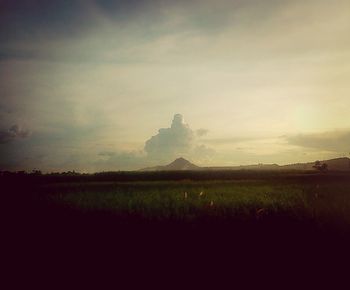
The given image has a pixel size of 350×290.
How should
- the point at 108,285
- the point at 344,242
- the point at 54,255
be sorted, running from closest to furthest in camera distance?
the point at 108,285
the point at 54,255
the point at 344,242

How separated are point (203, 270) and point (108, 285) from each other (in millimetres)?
3296

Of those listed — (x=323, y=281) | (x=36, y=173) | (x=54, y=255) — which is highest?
(x=36, y=173)

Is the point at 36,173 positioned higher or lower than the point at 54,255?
higher

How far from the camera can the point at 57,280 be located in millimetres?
11414

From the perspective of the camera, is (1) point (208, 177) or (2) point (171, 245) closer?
(2) point (171, 245)

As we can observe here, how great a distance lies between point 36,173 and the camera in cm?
6956

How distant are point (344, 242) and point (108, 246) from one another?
9.82 meters

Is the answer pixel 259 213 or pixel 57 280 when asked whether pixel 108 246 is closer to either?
pixel 57 280

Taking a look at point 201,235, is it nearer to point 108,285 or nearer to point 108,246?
point 108,246

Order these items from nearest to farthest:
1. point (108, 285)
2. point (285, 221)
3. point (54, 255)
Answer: point (108, 285)
point (54, 255)
point (285, 221)

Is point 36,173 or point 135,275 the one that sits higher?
point 36,173

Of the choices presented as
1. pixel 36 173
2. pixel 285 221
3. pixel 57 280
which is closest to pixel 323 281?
pixel 285 221

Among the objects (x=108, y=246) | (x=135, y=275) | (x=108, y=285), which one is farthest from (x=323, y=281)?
(x=108, y=246)

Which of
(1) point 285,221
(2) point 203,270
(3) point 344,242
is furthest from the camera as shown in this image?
(1) point 285,221
